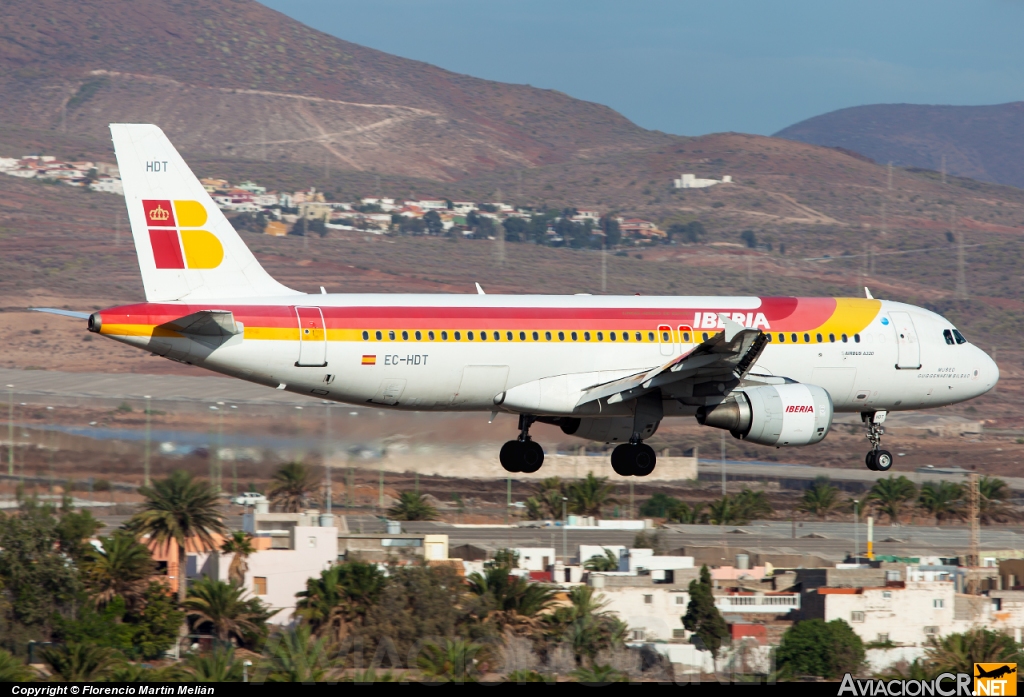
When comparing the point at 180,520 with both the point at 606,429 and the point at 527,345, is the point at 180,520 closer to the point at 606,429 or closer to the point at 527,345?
the point at 606,429

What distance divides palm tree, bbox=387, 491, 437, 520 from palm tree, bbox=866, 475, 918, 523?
1276 inches

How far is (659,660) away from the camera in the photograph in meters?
60.8

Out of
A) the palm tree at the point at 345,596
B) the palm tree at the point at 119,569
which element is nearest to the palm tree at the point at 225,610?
the palm tree at the point at 345,596

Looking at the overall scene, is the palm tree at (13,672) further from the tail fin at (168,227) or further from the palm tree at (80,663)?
the tail fin at (168,227)

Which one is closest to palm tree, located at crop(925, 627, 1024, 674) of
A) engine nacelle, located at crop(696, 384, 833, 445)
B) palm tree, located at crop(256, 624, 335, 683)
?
engine nacelle, located at crop(696, 384, 833, 445)

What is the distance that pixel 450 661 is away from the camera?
55500 millimetres

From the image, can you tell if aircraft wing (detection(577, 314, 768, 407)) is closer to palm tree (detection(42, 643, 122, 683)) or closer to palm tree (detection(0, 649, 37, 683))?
palm tree (detection(0, 649, 37, 683))

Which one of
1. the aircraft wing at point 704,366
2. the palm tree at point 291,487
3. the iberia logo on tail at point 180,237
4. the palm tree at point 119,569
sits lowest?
the palm tree at point 119,569

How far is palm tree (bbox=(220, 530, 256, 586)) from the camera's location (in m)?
67.0

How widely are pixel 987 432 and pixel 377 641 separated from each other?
79.0 m

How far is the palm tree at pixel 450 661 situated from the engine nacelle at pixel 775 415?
1921cm

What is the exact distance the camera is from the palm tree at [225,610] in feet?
212

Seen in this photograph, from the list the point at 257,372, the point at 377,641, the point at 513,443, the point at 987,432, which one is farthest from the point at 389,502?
the point at 987,432

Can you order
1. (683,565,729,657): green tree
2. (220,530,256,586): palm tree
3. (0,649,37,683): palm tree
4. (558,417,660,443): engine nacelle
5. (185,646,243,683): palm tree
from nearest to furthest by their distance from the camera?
(558,417,660,443): engine nacelle < (0,649,37,683): palm tree < (185,646,243,683): palm tree < (683,565,729,657): green tree < (220,530,256,586): palm tree
